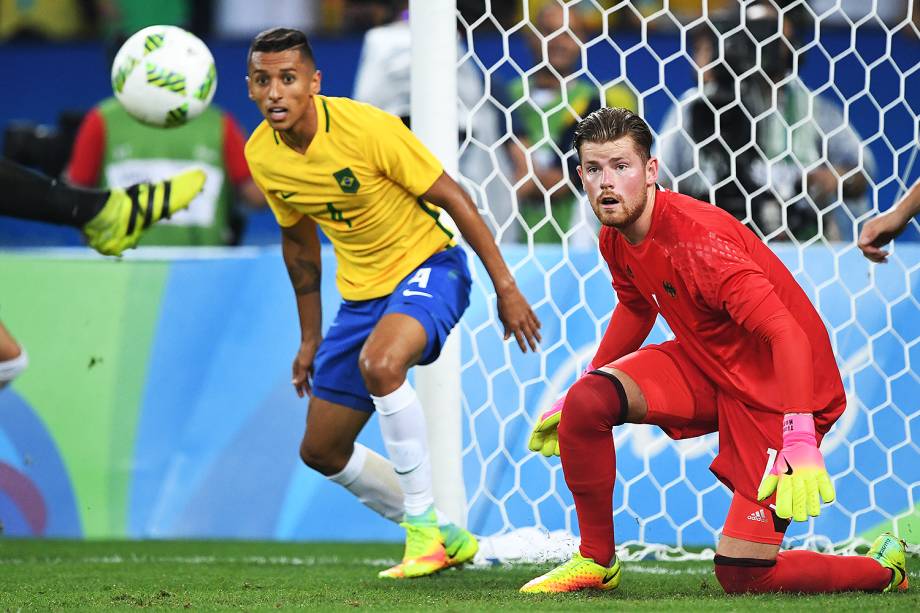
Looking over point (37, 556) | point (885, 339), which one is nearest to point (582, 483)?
point (885, 339)

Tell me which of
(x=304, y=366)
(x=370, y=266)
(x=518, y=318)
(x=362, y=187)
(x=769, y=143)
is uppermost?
(x=769, y=143)

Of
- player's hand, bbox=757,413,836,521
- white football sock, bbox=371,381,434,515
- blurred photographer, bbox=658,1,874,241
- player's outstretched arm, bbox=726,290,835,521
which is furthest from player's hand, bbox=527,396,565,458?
blurred photographer, bbox=658,1,874,241

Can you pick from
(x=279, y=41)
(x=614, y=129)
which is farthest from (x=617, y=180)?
(x=279, y=41)

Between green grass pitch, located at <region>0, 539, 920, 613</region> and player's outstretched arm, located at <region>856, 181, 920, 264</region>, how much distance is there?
1062 millimetres

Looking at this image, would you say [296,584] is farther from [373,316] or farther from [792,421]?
[792,421]

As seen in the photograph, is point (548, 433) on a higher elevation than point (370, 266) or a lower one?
lower

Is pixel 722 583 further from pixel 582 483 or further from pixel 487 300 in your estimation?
pixel 487 300

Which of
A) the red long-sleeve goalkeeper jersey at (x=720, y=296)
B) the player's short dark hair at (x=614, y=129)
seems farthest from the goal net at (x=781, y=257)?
the player's short dark hair at (x=614, y=129)

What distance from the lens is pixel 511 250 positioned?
5848 millimetres

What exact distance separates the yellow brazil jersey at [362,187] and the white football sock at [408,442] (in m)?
0.45

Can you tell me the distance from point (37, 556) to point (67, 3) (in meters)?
6.64

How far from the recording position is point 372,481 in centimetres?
503

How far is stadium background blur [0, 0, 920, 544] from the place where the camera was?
18.2 ft

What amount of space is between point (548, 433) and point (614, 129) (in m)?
1.00
